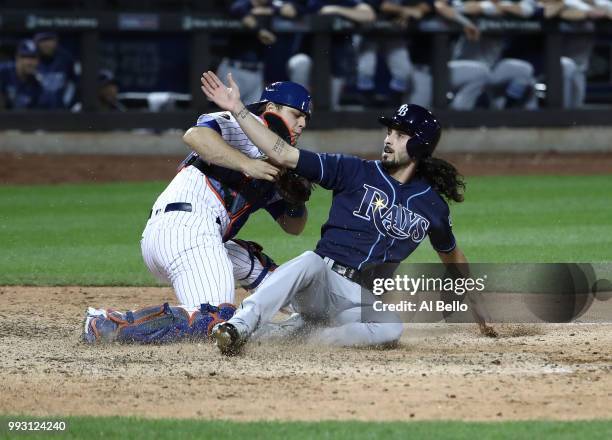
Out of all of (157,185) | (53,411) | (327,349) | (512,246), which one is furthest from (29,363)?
(157,185)

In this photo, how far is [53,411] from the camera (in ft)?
13.8

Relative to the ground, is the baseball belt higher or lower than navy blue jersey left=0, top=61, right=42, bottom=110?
higher

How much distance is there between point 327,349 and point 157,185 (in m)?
7.73

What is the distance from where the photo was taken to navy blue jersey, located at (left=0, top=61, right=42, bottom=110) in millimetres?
14109

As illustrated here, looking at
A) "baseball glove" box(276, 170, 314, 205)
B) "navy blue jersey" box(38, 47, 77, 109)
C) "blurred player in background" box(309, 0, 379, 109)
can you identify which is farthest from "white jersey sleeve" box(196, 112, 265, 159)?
"blurred player in background" box(309, 0, 379, 109)

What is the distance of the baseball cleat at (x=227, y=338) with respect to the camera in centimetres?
499

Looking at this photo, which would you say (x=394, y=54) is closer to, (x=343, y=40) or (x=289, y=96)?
(x=343, y=40)

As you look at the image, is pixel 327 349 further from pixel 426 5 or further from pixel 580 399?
pixel 426 5

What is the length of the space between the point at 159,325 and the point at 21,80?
31.0ft

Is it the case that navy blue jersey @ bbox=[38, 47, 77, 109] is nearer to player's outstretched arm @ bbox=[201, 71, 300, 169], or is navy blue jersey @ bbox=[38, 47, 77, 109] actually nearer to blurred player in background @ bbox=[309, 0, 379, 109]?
blurred player in background @ bbox=[309, 0, 379, 109]

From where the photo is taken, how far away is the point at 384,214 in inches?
214

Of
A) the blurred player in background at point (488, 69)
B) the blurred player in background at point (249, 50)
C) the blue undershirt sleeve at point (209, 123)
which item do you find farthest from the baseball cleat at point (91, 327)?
the blurred player in background at point (488, 69)

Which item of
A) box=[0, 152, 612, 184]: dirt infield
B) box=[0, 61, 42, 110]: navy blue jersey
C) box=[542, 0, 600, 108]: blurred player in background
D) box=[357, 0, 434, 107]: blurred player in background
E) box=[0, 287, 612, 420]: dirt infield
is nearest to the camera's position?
box=[0, 287, 612, 420]: dirt infield

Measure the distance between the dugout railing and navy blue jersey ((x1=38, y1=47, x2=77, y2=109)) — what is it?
13cm
